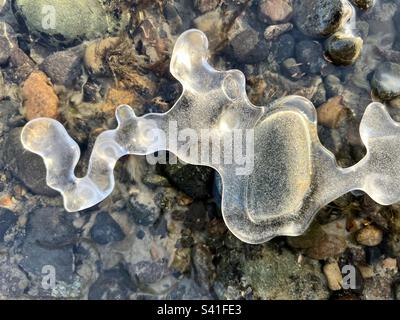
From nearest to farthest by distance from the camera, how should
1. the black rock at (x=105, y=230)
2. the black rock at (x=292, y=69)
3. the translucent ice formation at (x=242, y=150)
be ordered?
the translucent ice formation at (x=242, y=150) → the black rock at (x=105, y=230) → the black rock at (x=292, y=69)

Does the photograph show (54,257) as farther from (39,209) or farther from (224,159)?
(224,159)

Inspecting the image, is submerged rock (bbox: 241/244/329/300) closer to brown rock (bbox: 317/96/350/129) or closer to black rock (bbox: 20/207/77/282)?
brown rock (bbox: 317/96/350/129)

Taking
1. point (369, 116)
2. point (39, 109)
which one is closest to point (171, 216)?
point (39, 109)

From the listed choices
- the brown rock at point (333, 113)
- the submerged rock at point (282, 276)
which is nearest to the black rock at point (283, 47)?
the brown rock at point (333, 113)

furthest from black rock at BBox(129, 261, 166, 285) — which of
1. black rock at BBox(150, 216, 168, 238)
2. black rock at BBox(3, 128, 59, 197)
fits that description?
black rock at BBox(3, 128, 59, 197)

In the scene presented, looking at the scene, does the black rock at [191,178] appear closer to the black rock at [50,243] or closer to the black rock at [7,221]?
the black rock at [50,243]
